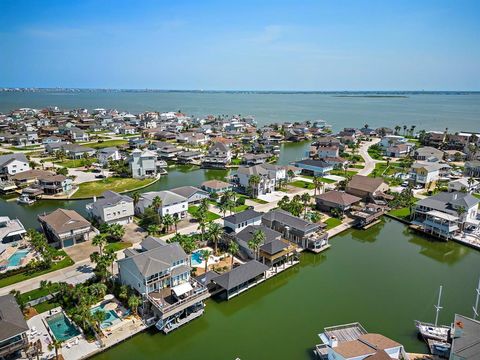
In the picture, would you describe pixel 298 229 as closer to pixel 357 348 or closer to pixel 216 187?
pixel 357 348

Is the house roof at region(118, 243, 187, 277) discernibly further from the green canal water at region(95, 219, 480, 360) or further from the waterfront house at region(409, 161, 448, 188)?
the waterfront house at region(409, 161, 448, 188)

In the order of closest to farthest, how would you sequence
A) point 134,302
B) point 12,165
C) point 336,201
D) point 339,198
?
1. point 134,302
2. point 336,201
3. point 339,198
4. point 12,165

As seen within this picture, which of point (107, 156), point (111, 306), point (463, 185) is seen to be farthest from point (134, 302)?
point (463, 185)

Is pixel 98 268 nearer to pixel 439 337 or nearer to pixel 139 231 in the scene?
pixel 139 231

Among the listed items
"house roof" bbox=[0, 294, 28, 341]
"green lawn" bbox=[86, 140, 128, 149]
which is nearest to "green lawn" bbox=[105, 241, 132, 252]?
"house roof" bbox=[0, 294, 28, 341]

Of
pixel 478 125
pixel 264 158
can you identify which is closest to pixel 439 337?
pixel 264 158
